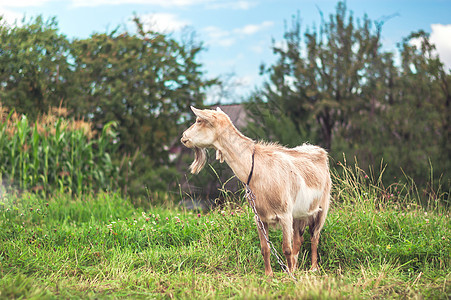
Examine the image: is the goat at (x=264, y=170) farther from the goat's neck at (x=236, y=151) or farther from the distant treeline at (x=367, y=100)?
the distant treeline at (x=367, y=100)

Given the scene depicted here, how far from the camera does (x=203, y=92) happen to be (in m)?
12.4

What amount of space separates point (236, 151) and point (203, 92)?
8867 millimetres

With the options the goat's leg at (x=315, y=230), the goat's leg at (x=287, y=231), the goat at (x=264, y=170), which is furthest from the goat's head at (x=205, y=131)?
the goat's leg at (x=315, y=230)

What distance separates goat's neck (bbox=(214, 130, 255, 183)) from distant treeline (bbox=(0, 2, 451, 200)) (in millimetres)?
5441

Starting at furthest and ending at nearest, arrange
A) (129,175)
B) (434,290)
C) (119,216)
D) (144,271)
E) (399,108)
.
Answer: (399,108) < (129,175) < (119,216) < (144,271) < (434,290)

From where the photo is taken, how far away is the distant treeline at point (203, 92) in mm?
10383

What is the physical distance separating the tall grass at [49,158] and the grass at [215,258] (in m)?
2.47

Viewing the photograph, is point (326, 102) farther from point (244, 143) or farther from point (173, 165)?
point (244, 143)

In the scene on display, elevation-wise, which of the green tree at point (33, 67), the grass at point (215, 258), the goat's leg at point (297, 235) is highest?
the green tree at point (33, 67)

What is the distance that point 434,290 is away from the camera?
3.74 metres

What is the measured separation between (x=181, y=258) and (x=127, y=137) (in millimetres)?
7506

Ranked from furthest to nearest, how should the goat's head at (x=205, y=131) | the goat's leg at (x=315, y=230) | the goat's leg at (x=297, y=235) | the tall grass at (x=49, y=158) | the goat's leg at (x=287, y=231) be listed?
the tall grass at (x=49, y=158) → the goat's leg at (x=315, y=230) → the goat's leg at (x=297, y=235) → the goat's leg at (x=287, y=231) → the goat's head at (x=205, y=131)

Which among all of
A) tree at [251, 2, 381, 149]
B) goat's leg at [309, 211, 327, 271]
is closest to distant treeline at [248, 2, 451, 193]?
tree at [251, 2, 381, 149]

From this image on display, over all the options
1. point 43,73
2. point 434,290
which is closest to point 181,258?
point 434,290
